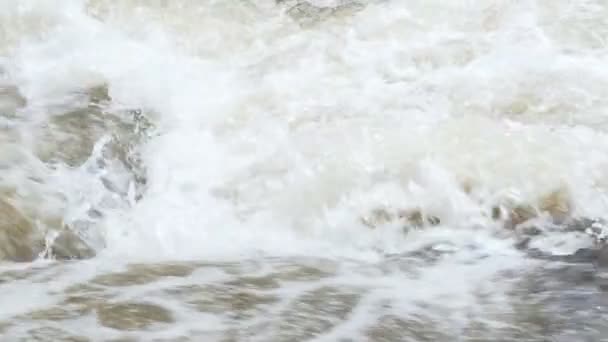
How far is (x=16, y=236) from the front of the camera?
412 centimetres

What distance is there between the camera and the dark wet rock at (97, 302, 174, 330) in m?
3.30

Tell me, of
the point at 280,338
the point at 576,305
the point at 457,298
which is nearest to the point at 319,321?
the point at 280,338

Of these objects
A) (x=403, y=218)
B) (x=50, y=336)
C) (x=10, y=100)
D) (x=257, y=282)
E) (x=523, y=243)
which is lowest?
(x=50, y=336)

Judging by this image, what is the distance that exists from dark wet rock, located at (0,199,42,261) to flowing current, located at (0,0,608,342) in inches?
0.4

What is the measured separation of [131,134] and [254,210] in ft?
3.05

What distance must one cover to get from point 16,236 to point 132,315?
100cm

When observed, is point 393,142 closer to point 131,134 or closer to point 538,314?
point 131,134

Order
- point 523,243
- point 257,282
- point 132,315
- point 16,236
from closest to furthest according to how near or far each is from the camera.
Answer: point 132,315
point 257,282
point 16,236
point 523,243

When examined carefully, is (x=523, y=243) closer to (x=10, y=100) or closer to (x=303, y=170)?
(x=303, y=170)

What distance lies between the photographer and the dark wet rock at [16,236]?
13.3ft

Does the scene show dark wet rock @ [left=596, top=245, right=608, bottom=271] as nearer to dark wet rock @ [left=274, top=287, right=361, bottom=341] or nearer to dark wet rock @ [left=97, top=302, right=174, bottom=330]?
dark wet rock @ [left=274, top=287, right=361, bottom=341]

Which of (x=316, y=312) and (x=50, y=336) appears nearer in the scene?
(x=50, y=336)

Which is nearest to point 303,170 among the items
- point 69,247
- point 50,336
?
point 69,247

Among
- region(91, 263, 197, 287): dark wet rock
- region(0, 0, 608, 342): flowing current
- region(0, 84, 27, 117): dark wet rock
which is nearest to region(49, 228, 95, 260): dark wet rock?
region(0, 0, 608, 342): flowing current
